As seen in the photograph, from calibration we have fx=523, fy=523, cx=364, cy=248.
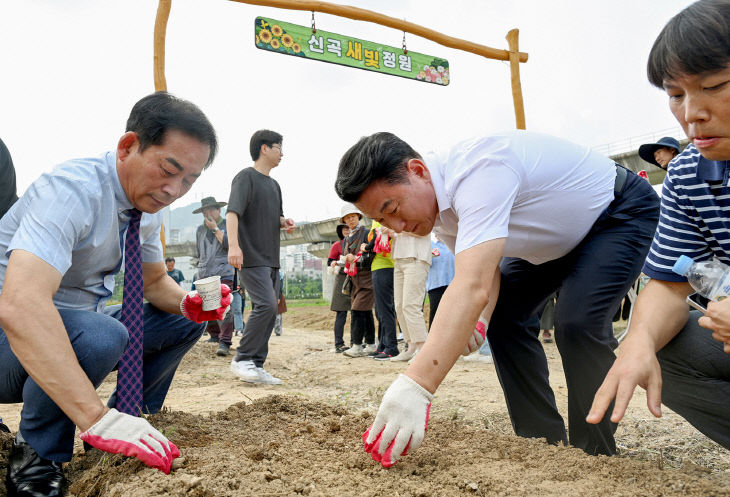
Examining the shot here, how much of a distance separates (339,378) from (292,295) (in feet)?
76.9

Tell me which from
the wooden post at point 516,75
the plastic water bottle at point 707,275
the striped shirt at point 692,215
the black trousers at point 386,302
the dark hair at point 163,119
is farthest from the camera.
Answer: the wooden post at point 516,75

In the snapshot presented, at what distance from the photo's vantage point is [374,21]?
650cm

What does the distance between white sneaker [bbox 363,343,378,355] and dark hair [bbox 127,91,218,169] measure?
14.2 feet

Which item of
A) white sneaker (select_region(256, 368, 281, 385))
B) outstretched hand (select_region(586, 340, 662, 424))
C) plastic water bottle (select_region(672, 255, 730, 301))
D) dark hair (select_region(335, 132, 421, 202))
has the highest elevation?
dark hair (select_region(335, 132, 421, 202))

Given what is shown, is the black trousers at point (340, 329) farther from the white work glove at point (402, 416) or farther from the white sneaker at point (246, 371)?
the white work glove at point (402, 416)

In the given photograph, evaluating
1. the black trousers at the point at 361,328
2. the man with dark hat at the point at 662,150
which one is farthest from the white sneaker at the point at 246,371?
the man with dark hat at the point at 662,150

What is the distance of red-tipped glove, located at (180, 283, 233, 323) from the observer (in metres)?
2.22

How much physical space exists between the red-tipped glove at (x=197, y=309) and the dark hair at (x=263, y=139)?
2192 mm

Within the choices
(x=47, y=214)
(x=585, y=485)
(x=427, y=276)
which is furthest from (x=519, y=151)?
(x=427, y=276)

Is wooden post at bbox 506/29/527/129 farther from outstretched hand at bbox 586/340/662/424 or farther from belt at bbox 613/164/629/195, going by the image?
outstretched hand at bbox 586/340/662/424

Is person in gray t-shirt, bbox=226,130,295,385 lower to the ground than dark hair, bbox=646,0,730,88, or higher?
lower

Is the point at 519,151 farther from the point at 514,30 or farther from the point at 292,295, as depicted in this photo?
the point at 292,295

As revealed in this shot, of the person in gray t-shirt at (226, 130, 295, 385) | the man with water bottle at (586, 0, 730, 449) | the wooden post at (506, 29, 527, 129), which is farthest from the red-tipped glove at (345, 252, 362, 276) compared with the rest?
the man with water bottle at (586, 0, 730, 449)

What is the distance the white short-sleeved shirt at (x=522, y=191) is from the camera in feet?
Result: 5.35
